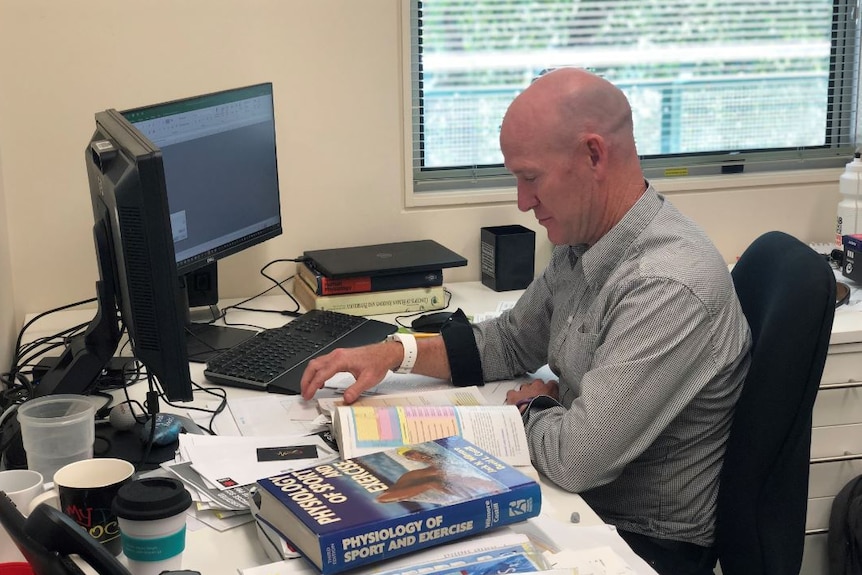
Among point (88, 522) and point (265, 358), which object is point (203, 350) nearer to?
point (265, 358)

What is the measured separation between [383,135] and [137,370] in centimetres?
95

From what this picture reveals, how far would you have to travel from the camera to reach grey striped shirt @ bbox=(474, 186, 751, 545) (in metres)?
1.42

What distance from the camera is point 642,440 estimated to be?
4.74 ft

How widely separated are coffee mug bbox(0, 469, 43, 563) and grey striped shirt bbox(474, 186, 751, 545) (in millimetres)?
701

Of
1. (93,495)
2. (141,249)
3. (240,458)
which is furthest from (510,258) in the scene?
(93,495)

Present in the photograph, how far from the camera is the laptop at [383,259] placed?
225 centimetres

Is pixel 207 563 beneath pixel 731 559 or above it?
above

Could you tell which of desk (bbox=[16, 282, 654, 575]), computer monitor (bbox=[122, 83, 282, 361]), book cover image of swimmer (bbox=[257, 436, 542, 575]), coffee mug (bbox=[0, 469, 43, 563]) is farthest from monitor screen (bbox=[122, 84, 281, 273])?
book cover image of swimmer (bbox=[257, 436, 542, 575])

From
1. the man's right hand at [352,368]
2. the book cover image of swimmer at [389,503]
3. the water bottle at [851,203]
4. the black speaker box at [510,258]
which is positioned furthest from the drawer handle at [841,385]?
the book cover image of swimmer at [389,503]

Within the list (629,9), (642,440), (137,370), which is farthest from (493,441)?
(629,9)

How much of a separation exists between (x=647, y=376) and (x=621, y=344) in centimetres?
6

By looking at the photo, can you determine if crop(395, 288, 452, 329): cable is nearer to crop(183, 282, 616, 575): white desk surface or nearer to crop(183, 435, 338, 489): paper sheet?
crop(183, 282, 616, 575): white desk surface

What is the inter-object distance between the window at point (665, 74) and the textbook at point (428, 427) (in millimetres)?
1204

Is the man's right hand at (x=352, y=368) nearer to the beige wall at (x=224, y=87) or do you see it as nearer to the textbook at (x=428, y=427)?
the textbook at (x=428, y=427)
